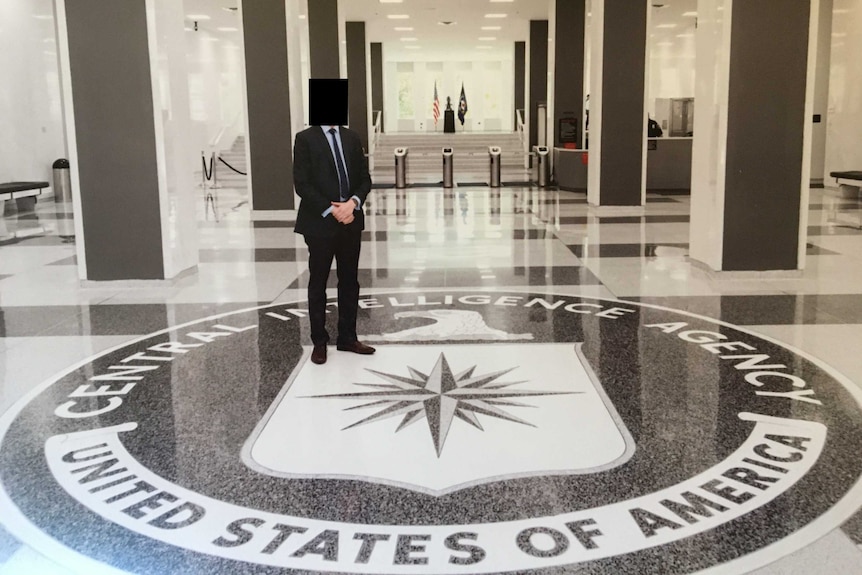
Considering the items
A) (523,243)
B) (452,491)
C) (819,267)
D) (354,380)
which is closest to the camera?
(452,491)

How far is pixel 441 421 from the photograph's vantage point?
3828 millimetres

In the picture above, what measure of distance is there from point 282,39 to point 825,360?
9789mm

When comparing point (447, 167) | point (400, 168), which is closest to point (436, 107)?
point (400, 168)

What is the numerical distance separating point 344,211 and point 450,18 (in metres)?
23.2

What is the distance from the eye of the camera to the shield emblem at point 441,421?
3346 millimetres

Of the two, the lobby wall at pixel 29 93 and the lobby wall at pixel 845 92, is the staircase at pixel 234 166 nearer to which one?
the lobby wall at pixel 29 93

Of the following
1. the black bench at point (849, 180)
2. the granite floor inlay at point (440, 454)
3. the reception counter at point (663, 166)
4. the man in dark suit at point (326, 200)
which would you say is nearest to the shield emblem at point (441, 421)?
the granite floor inlay at point (440, 454)

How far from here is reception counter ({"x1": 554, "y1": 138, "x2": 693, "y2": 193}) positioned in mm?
17094

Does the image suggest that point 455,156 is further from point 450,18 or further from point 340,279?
point 340,279

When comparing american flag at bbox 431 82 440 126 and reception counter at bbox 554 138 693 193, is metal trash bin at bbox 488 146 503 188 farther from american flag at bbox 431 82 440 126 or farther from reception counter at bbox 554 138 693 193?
american flag at bbox 431 82 440 126

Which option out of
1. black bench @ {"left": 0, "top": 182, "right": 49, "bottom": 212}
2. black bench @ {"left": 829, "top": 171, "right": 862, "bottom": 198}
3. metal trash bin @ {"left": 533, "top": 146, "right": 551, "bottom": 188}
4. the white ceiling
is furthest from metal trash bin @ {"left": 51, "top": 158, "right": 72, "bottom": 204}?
black bench @ {"left": 829, "top": 171, "right": 862, "bottom": 198}

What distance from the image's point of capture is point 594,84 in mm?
13266

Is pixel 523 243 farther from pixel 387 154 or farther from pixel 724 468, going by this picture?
pixel 387 154

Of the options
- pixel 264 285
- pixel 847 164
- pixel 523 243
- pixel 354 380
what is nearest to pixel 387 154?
pixel 847 164
